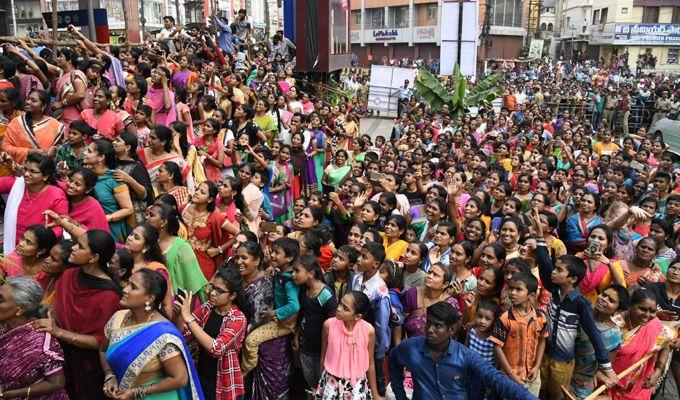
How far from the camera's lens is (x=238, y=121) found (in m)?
7.96

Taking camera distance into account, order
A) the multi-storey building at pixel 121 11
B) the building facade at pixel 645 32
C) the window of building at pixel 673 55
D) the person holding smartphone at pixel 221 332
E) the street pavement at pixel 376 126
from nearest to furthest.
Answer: the person holding smartphone at pixel 221 332
the street pavement at pixel 376 126
the multi-storey building at pixel 121 11
the building facade at pixel 645 32
the window of building at pixel 673 55

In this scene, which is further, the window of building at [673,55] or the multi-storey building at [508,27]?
the multi-storey building at [508,27]

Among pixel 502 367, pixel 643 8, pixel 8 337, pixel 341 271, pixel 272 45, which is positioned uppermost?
pixel 643 8

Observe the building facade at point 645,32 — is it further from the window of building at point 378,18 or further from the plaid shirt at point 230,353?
the plaid shirt at point 230,353

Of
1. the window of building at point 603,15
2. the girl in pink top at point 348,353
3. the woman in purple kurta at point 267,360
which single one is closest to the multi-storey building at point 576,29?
the window of building at point 603,15

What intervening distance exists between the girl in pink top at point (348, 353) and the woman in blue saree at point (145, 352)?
3.11 feet

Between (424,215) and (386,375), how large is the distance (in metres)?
2.24

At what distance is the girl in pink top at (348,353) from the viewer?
3.70 metres

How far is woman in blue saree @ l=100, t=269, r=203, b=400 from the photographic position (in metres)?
2.90

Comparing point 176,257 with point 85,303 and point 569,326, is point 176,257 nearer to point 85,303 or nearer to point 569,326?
point 85,303

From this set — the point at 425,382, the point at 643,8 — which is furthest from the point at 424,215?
the point at 643,8

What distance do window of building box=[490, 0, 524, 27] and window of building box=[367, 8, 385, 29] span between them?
9176 mm

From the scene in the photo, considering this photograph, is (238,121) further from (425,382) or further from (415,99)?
(415,99)

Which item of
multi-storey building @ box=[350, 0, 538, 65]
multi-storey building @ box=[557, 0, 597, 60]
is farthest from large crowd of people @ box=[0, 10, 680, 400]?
multi-storey building @ box=[557, 0, 597, 60]
